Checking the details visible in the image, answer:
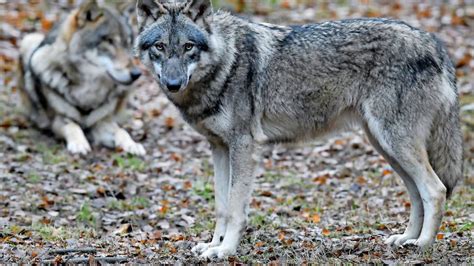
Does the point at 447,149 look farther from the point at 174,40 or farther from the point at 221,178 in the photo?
the point at 174,40

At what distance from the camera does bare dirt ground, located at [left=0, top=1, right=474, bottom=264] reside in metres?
5.32

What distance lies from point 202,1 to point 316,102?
114 cm

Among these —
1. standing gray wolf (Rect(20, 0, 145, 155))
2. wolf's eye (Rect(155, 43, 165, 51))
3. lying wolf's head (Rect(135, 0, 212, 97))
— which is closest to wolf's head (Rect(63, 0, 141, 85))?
standing gray wolf (Rect(20, 0, 145, 155))

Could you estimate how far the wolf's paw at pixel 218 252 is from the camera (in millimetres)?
5250

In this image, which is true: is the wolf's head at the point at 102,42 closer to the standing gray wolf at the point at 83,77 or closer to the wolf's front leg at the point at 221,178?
the standing gray wolf at the point at 83,77

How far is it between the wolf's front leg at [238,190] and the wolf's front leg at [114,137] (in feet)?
12.6

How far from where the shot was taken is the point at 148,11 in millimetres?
5414

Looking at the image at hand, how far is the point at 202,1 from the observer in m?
5.36

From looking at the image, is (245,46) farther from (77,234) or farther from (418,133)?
(77,234)

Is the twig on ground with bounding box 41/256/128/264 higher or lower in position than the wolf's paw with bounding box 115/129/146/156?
lower

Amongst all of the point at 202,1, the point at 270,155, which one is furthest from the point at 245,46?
the point at 270,155

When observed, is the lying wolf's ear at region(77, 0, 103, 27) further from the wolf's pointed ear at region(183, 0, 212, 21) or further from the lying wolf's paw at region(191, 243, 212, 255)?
the lying wolf's paw at region(191, 243, 212, 255)

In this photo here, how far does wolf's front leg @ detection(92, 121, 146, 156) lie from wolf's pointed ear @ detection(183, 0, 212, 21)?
13.0 feet

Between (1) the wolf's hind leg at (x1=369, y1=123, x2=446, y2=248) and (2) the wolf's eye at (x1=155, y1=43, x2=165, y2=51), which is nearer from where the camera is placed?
(2) the wolf's eye at (x1=155, y1=43, x2=165, y2=51)
